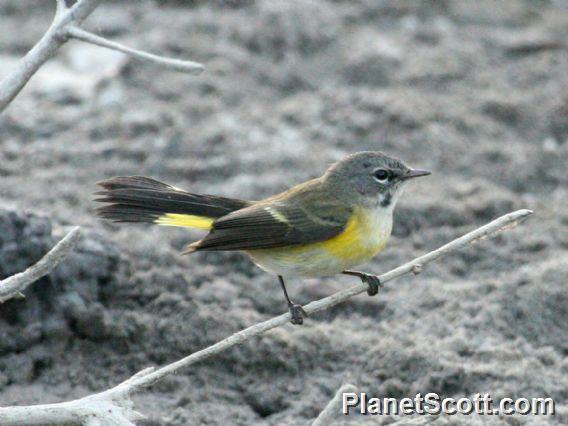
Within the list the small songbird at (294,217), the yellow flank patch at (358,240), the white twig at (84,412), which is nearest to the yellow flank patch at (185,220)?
the small songbird at (294,217)

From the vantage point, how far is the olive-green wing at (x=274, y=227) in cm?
495

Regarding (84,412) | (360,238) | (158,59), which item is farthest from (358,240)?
(84,412)

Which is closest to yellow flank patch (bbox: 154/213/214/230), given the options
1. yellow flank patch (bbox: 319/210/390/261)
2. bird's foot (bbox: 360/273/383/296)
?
yellow flank patch (bbox: 319/210/390/261)

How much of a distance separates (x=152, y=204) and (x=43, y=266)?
115 centimetres

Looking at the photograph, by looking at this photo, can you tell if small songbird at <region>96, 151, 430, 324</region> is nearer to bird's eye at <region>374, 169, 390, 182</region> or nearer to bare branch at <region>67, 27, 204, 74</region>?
bird's eye at <region>374, 169, 390, 182</region>

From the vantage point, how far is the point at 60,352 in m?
5.15

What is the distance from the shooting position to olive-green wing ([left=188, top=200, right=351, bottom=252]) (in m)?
4.95

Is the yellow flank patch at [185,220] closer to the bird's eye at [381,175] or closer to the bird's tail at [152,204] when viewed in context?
the bird's tail at [152,204]

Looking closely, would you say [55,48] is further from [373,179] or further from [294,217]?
[373,179]

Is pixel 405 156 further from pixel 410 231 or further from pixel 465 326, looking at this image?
pixel 465 326

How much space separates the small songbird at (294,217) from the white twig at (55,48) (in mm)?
695

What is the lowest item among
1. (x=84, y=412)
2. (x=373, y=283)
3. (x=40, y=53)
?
(x=373, y=283)

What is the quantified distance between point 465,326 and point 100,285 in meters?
1.96

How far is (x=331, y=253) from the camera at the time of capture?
5004mm
